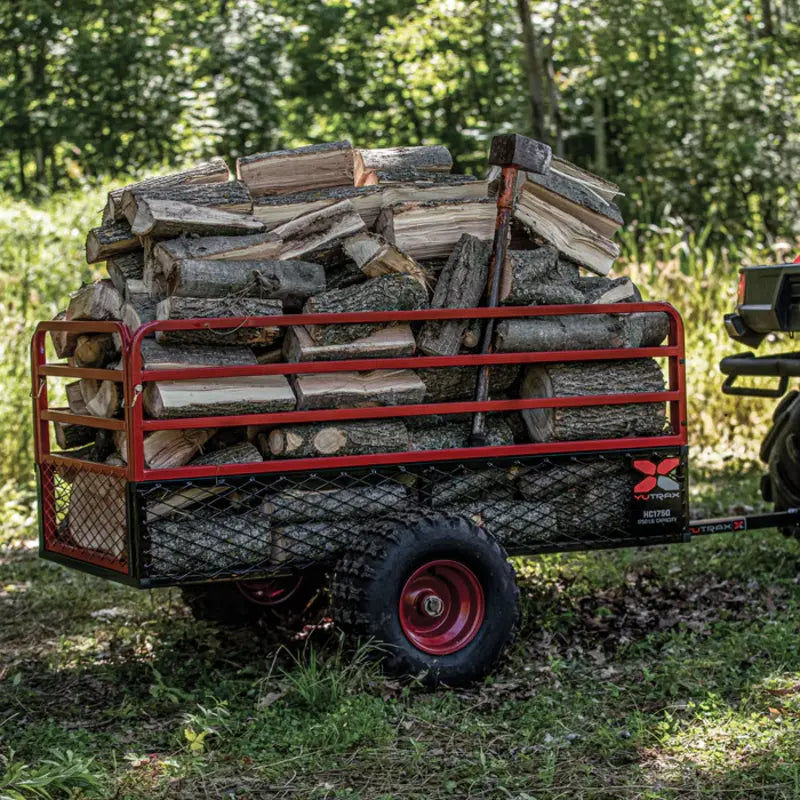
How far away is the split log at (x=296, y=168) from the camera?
5.48 m

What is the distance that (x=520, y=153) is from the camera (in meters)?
5.38

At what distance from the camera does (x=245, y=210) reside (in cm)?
523

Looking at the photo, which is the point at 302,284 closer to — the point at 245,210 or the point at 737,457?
the point at 245,210

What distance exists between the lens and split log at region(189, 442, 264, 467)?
16.1 ft

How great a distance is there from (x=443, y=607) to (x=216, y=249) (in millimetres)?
Result: 1729

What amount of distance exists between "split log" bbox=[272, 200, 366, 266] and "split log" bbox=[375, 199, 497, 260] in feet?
0.54

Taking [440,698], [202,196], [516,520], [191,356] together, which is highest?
[202,196]

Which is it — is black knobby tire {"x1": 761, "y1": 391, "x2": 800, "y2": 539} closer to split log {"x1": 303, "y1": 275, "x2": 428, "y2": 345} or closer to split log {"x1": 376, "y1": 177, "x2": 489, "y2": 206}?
split log {"x1": 376, "y1": 177, "x2": 489, "y2": 206}

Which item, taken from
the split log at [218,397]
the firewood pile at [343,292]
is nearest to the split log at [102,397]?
the firewood pile at [343,292]

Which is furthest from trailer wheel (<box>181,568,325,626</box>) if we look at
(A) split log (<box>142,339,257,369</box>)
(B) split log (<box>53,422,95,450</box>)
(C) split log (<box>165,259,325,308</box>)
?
(C) split log (<box>165,259,325,308</box>)

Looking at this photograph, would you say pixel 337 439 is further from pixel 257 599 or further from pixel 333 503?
pixel 257 599

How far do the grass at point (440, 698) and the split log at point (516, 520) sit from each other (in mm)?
510

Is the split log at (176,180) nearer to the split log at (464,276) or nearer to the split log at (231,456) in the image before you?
the split log at (464,276)

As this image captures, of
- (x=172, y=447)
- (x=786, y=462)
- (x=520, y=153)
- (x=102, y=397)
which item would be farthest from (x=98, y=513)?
(x=786, y=462)
